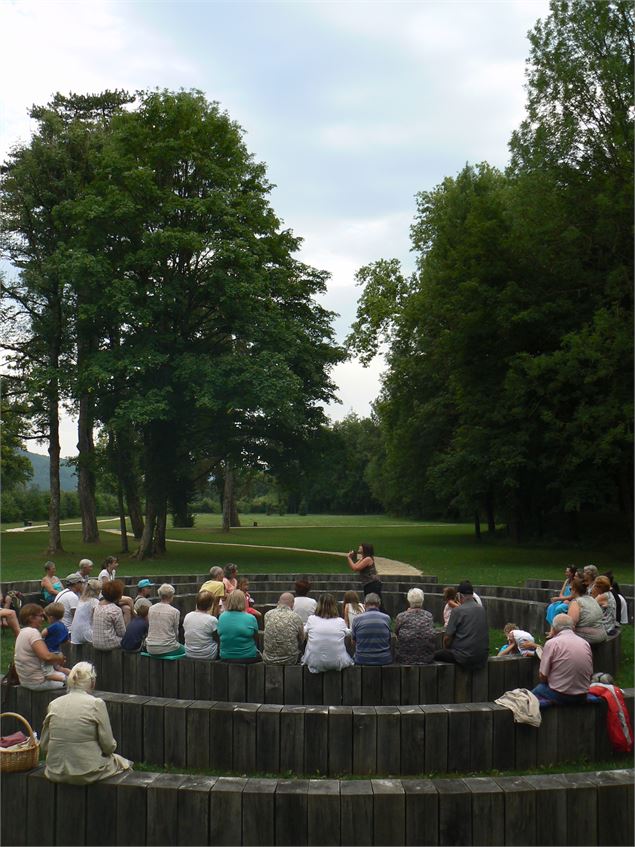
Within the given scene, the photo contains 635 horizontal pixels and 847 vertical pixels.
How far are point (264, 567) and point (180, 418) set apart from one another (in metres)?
8.04

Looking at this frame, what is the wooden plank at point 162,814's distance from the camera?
6.98 metres

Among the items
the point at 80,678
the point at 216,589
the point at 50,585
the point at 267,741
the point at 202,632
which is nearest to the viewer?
the point at 80,678

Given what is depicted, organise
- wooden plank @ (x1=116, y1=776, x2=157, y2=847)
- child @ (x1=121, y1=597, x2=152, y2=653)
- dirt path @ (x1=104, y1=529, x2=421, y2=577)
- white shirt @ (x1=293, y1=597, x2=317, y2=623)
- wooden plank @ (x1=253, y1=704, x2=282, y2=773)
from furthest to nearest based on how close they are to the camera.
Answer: dirt path @ (x1=104, y1=529, x2=421, y2=577)
white shirt @ (x1=293, y1=597, x2=317, y2=623)
child @ (x1=121, y1=597, x2=152, y2=653)
wooden plank @ (x1=253, y1=704, x2=282, y2=773)
wooden plank @ (x1=116, y1=776, x2=157, y2=847)

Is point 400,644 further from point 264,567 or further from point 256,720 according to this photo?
point 264,567

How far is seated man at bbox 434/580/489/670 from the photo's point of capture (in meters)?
10.7

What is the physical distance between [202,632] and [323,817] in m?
4.49

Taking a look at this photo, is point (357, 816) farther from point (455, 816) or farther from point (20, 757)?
point (20, 757)

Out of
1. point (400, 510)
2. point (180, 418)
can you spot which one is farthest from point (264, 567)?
point (400, 510)

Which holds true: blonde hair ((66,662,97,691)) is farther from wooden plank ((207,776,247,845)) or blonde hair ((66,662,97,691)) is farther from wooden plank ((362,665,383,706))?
wooden plank ((362,665,383,706))

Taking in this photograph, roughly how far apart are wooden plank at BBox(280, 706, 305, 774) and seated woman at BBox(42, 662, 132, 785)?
2.11 m

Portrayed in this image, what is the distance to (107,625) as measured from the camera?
1179cm

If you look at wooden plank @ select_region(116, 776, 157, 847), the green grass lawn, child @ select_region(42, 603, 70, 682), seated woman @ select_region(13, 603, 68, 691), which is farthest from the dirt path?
wooden plank @ select_region(116, 776, 157, 847)

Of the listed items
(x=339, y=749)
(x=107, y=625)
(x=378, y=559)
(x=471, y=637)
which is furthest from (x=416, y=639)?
(x=378, y=559)

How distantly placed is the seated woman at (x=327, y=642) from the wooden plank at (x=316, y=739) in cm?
158
